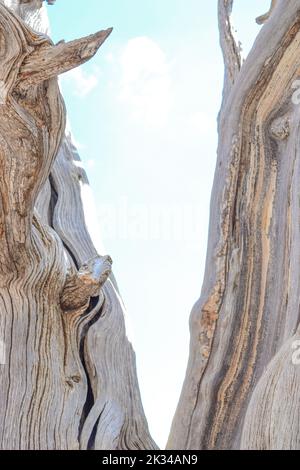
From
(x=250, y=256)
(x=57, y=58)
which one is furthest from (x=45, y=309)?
(x=57, y=58)

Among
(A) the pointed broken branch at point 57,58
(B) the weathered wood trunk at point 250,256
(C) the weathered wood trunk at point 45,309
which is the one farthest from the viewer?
(B) the weathered wood trunk at point 250,256

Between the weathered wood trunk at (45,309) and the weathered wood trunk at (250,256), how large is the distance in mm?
232

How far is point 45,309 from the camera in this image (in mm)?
2191

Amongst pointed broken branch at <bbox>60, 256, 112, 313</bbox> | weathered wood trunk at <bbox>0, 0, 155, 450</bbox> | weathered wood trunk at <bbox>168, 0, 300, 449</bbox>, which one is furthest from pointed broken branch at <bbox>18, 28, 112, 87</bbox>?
weathered wood trunk at <bbox>168, 0, 300, 449</bbox>

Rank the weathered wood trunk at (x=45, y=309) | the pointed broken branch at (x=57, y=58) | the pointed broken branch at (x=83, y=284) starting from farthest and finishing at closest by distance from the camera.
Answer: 1. the pointed broken branch at (x=83, y=284)
2. the weathered wood trunk at (x=45, y=309)
3. the pointed broken branch at (x=57, y=58)

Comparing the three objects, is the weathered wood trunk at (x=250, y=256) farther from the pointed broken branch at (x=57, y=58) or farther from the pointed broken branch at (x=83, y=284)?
the pointed broken branch at (x=57, y=58)

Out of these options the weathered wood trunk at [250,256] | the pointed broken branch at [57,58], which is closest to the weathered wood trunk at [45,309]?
the pointed broken branch at [57,58]

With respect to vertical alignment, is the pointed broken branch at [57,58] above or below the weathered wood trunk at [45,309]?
above

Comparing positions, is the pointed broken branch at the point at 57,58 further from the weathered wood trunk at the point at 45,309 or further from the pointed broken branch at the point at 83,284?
the pointed broken branch at the point at 83,284

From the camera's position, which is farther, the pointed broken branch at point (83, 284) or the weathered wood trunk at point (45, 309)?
the pointed broken branch at point (83, 284)

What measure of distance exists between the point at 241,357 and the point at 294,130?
73cm

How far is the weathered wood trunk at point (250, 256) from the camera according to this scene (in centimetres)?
206

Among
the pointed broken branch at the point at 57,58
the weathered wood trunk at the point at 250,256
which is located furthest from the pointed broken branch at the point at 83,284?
the pointed broken branch at the point at 57,58
